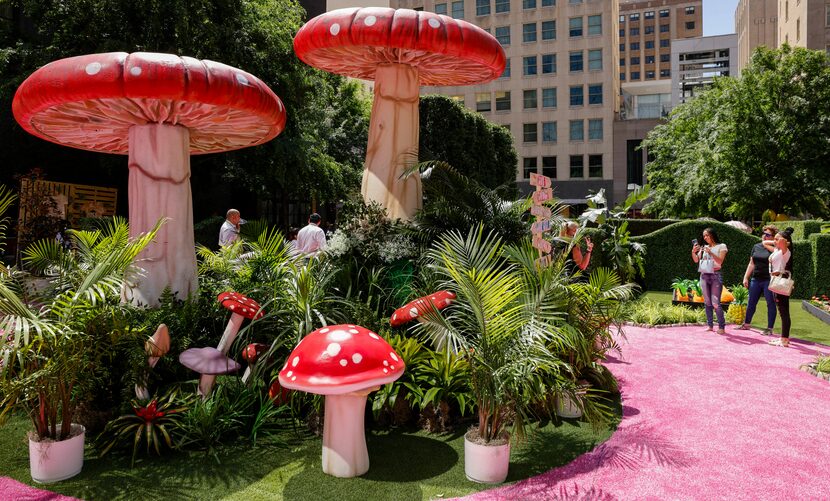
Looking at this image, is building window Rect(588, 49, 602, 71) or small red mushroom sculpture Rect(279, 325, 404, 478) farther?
building window Rect(588, 49, 602, 71)

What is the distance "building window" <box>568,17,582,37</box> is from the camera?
4200cm

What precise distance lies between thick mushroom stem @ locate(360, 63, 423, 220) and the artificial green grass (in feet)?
11.2

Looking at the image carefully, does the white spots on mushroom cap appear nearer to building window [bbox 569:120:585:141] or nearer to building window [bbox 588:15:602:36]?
building window [bbox 569:120:585:141]

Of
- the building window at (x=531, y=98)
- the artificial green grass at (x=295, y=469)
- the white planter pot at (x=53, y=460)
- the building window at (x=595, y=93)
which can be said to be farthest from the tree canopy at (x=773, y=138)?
the white planter pot at (x=53, y=460)

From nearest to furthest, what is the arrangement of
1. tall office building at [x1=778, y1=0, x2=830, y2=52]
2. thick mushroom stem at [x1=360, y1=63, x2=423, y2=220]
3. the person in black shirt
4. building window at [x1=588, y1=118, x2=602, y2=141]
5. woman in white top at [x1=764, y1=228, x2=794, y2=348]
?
thick mushroom stem at [x1=360, y1=63, x2=423, y2=220] < woman in white top at [x1=764, y1=228, x2=794, y2=348] < the person in black shirt < tall office building at [x1=778, y1=0, x2=830, y2=52] < building window at [x1=588, y1=118, x2=602, y2=141]

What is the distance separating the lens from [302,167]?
52.7 feet

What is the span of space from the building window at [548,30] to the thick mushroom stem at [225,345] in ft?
142

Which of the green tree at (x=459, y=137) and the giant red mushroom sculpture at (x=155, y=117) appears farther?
the green tree at (x=459, y=137)

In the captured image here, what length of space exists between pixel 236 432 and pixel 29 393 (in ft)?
4.98

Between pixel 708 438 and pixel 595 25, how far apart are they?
43.0 metres

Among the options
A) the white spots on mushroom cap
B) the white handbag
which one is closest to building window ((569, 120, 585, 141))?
the white handbag

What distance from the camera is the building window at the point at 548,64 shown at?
4272 centimetres

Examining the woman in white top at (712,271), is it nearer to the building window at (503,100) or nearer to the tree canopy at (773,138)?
the tree canopy at (773,138)

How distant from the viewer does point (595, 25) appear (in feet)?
136
